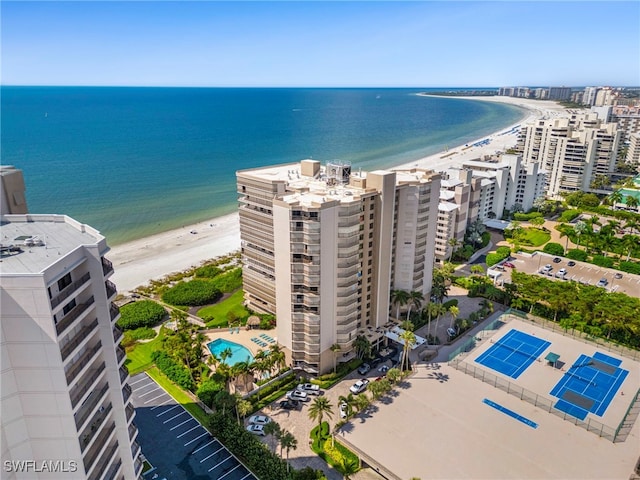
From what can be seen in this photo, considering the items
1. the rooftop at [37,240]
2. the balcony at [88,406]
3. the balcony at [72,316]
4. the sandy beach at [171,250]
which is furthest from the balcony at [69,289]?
the sandy beach at [171,250]

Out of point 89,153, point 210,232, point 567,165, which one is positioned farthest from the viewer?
point 89,153

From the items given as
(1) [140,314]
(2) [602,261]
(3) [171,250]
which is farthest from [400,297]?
(3) [171,250]

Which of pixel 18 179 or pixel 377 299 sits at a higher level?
pixel 18 179

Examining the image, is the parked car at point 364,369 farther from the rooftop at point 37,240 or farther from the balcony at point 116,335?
the rooftop at point 37,240

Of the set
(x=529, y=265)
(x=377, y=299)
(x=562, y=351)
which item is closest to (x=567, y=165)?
(x=529, y=265)

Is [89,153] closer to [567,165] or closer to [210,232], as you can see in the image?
[210,232]

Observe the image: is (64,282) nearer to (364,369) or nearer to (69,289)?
(69,289)

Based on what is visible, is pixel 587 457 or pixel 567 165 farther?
pixel 567 165

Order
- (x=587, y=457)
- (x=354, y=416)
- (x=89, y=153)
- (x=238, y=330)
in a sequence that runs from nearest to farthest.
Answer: (x=587, y=457), (x=354, y=416), (x=238, y=330), (x=89, y=153)
